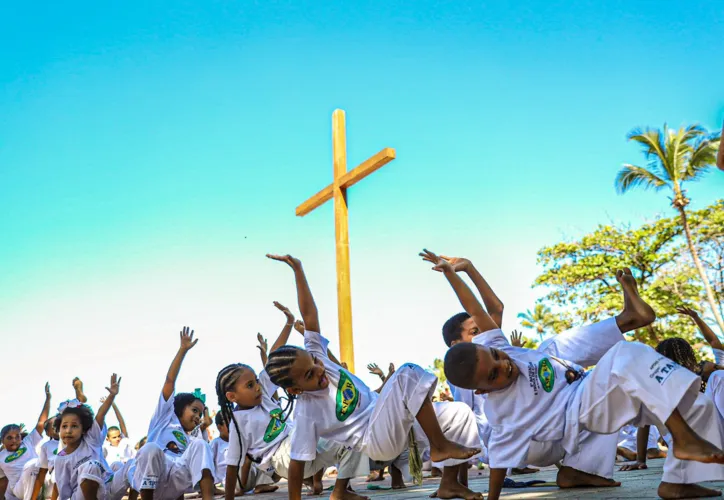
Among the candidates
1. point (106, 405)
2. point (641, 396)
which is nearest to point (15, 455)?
point (106, 405)

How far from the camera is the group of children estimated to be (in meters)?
2.58

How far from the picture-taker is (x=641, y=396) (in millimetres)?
2521

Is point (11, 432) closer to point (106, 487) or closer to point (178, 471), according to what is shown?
point (106, 487)

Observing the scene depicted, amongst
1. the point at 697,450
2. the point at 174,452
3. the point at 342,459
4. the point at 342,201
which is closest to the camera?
the point at 697,450

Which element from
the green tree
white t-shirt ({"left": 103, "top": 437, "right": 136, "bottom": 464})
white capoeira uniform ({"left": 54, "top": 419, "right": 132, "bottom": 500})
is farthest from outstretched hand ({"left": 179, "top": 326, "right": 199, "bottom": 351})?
the green tree

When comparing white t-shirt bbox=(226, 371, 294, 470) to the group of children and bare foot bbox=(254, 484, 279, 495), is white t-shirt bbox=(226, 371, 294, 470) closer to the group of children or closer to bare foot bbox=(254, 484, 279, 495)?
the group of children

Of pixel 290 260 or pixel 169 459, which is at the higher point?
pixel 290 260

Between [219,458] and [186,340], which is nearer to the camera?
[186,340]

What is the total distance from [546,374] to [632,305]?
63cm

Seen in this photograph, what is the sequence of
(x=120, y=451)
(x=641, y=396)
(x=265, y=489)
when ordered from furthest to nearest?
(x=120, y=451) < (x=265, y=489) < (x=641, y=396)

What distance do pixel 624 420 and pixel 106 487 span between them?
4352 millimetres

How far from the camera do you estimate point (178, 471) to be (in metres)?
5.06

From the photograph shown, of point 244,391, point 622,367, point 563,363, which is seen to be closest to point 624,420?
point 622,367

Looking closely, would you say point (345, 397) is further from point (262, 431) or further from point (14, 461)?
point (14, 461)
